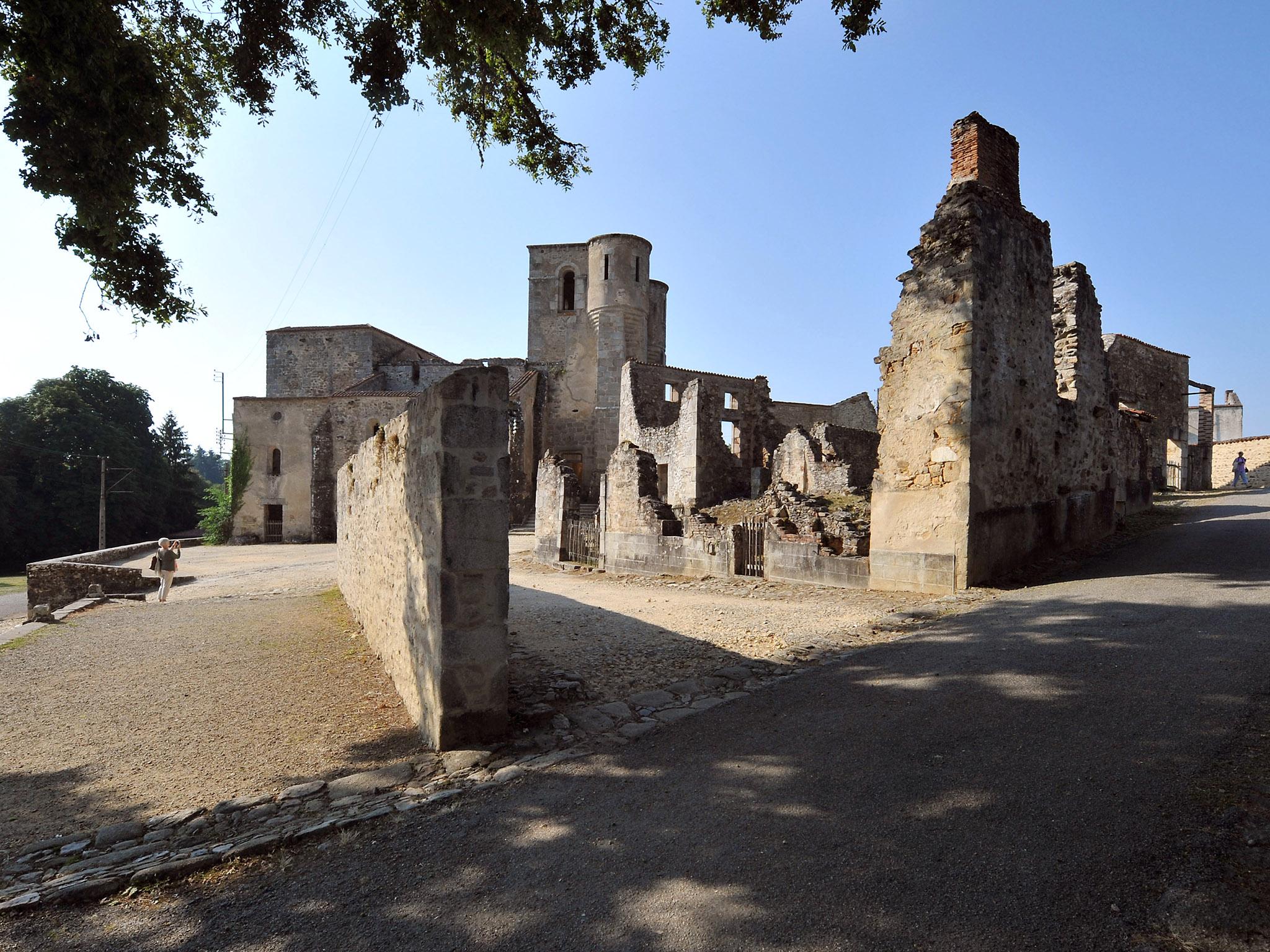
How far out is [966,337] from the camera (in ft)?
27.8

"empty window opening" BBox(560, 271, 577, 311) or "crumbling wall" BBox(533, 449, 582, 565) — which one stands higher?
"empty window opening" BBox(560, 271, 577, 311)

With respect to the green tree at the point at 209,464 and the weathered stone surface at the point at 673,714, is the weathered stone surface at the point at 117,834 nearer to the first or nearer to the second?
the weathered stone surface at the point at 673,714

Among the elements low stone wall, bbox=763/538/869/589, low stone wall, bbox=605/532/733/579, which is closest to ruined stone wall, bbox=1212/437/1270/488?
low stone wall, bbox=763/538/869/589

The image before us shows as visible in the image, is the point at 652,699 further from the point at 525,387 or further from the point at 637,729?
the point at 525,387

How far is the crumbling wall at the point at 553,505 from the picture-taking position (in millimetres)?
16391

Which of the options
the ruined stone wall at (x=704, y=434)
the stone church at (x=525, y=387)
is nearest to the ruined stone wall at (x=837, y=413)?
the stone church at (x=525, y=387)

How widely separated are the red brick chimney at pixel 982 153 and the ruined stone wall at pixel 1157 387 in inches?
724

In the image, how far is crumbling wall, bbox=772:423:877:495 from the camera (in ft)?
60.1

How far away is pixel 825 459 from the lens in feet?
61.3

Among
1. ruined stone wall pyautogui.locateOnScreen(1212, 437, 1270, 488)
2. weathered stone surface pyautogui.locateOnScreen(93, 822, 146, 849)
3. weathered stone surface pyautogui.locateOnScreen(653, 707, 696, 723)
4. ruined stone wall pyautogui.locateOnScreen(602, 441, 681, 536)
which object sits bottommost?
weathered stone surface pyautogui.locateOnScreen(93, 822, 146, 849)

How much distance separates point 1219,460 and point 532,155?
3116 cm

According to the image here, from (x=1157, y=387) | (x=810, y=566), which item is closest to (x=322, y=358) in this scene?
(x=810, y=566)

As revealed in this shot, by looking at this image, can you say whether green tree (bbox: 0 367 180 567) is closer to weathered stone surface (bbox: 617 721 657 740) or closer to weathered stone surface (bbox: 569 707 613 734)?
weathered stone surface (bbox: 569 707 613 734)

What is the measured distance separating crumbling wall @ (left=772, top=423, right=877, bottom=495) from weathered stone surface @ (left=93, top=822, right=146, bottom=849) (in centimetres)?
1578
